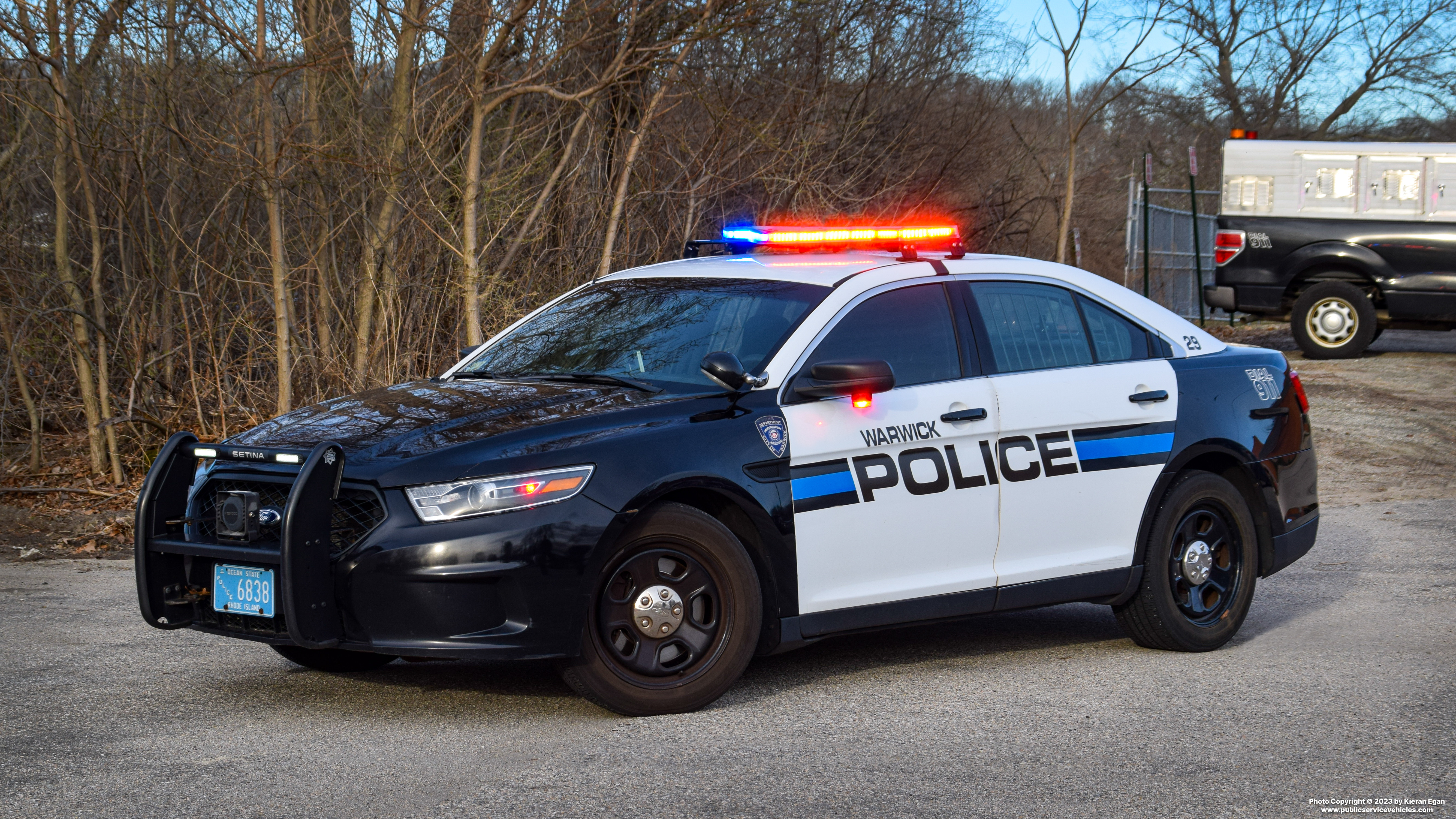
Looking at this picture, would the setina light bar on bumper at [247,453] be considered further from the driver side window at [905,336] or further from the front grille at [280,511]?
the driver side window at [905,336]

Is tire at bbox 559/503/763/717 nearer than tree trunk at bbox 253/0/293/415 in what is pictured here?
Yes

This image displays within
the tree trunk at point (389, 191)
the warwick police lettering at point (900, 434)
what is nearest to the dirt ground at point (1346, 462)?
the tree trunk at point (389, 191)

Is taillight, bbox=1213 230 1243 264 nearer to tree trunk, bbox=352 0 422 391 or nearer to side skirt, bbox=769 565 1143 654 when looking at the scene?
tree trunk, bbox=352 0 422 391

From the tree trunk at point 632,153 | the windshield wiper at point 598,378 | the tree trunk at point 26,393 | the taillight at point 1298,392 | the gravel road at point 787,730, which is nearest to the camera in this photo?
the gravel road at point 787,730

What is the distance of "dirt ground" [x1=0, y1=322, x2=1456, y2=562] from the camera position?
9477 mm

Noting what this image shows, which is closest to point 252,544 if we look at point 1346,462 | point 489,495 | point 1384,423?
point 489,495

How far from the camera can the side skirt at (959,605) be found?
5309 mm

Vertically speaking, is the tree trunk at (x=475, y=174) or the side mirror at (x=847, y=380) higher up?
the tree trunk at (x=475, y=174)

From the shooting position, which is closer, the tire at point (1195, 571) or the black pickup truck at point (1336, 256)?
the tire at point (1195, 571)

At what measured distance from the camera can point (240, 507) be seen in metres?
4.86

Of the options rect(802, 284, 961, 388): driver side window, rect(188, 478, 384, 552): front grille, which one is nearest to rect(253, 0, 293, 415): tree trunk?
rect(188, 478, 384, 552): front grille

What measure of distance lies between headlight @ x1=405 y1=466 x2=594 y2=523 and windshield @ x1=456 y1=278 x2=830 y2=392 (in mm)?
795

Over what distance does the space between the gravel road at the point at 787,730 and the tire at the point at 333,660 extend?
0.16ft

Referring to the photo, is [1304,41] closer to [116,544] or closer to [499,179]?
[499,179]
